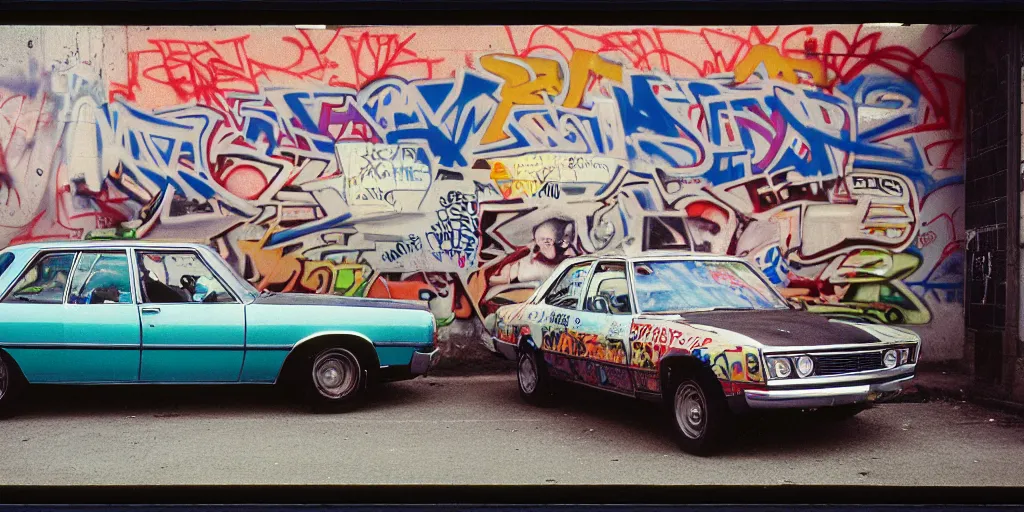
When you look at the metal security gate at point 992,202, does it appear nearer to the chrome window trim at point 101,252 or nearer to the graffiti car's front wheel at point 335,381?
the graffiti car's front wheel at point 335,381

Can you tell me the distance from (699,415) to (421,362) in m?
2.72

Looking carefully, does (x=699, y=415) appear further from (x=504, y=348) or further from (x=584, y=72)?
(x=584, y=72)

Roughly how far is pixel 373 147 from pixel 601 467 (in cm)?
558

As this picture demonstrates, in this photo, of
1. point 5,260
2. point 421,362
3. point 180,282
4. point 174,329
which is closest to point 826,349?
point 421,362

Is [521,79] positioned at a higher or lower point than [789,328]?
higher

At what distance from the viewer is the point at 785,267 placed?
34.1ft

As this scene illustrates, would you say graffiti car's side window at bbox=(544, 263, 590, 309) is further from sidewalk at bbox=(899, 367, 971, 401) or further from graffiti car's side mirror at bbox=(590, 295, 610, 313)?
sidewalk at bbox=(899, 367, 971, 401)

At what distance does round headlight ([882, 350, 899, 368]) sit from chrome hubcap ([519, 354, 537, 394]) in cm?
307

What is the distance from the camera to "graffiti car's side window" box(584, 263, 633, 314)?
7035mm

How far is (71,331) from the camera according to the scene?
7.25 metres

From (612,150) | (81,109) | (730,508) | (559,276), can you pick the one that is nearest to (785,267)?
(612,150)

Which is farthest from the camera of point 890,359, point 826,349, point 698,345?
point 890,359

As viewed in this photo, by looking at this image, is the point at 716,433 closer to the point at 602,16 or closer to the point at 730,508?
the point at 730,508

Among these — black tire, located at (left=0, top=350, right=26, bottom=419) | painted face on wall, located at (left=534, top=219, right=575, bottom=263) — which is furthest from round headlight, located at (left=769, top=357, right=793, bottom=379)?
black tire, located at (left=0, top=350, right=26, bottom=419)
